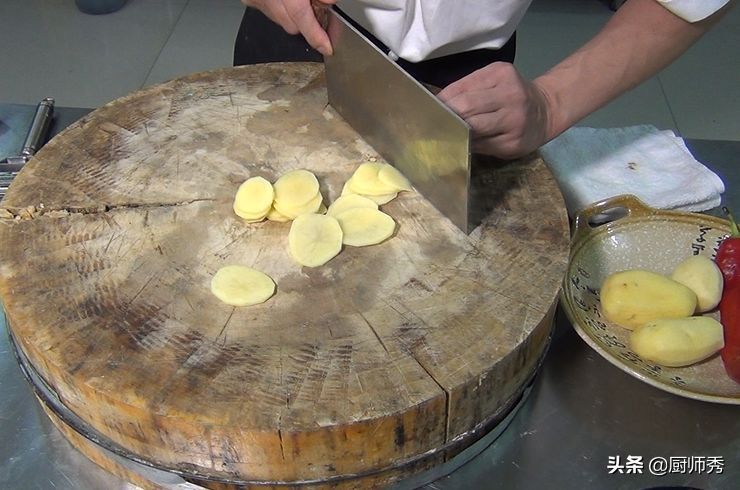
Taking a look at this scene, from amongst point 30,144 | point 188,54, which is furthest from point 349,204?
point 188,54

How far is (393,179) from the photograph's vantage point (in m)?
0.99

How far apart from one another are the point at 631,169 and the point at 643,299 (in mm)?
334

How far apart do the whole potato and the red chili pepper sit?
0.04 meters

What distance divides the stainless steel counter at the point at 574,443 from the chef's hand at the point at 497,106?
29 cm

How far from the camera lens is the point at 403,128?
0.98 meters

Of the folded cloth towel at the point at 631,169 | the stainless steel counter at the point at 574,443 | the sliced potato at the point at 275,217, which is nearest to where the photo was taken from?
the stainless steel counter at the point at 574,443

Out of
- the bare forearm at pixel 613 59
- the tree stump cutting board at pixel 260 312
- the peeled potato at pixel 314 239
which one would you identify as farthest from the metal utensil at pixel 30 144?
the bare forearm at pixel 613 59

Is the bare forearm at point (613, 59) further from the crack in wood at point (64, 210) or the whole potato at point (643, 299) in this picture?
the crack in wood at point (64, 210)

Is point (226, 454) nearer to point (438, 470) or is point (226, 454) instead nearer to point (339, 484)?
point (339, 484)

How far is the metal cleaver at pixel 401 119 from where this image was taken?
2.93 ft

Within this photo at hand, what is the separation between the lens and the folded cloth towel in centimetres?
114

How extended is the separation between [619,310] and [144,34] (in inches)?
92.8

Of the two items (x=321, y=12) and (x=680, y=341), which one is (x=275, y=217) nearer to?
(x=321, y=12)

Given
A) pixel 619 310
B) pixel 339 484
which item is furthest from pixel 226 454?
pixel 619 310
